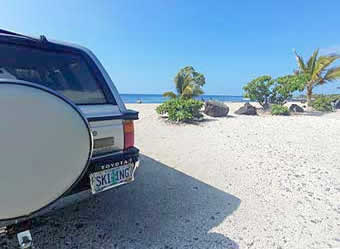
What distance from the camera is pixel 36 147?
1.14 metres

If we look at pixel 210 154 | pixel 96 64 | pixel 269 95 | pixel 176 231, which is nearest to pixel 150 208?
pixel 176 231

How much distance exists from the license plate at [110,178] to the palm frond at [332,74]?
18.6 meters

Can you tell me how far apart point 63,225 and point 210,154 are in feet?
10.7

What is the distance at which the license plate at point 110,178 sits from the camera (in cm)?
167

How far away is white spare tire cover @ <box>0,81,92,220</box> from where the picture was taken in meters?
1.05

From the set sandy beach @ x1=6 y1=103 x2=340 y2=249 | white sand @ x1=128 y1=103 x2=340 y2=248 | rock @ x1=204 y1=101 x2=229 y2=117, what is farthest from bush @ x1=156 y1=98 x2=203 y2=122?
sandy beach @ x1=6 y1=103 x2=340 y2=249

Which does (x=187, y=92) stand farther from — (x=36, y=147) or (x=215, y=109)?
(x=36, y=147)

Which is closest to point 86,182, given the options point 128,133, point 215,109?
point 128,133

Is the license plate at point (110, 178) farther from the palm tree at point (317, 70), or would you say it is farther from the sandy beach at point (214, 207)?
the palm tree at point (317, 70)

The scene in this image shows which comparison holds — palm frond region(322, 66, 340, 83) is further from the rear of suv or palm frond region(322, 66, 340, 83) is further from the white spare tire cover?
the white spare tire cover

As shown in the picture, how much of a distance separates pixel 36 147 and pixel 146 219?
1.50m

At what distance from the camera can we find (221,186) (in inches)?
118

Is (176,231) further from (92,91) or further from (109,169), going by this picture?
(92,91)

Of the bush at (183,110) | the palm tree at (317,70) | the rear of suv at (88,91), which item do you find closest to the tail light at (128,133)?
the rear of suv at (88,91)
